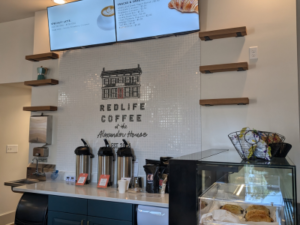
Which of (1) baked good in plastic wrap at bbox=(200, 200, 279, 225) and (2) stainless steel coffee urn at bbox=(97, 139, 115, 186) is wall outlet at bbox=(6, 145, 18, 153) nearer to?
(2) stainless steel coffee urn at bbox=(97, 139, 115, 186)

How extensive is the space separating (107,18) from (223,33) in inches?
52.9

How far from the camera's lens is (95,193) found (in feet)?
8.40

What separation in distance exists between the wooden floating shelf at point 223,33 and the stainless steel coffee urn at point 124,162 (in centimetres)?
139

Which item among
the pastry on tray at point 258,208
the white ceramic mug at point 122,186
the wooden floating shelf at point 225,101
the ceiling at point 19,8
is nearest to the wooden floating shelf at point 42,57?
the ceiling at point 19,8

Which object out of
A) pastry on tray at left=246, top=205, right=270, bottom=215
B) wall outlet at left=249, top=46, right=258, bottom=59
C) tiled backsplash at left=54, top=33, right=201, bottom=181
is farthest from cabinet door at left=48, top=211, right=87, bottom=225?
wall outlet at left=249, top=46, right=258, bottom=59

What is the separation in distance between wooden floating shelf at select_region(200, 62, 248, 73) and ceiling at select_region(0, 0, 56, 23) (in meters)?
2.19

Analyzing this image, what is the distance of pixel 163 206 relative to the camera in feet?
7.24

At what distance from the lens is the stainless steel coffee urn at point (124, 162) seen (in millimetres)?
2877

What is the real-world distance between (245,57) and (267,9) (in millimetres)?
482

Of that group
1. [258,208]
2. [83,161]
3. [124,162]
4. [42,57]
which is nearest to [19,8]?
[42,57]

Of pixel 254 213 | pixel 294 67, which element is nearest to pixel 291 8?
pixel 294 67

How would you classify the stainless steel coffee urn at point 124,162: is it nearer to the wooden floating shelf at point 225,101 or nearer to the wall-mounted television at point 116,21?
the wooden floating shelf at point 225,101

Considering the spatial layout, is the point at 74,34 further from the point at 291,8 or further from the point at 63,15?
the point at 291,8

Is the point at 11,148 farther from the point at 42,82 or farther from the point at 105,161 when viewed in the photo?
the point at 105,161
